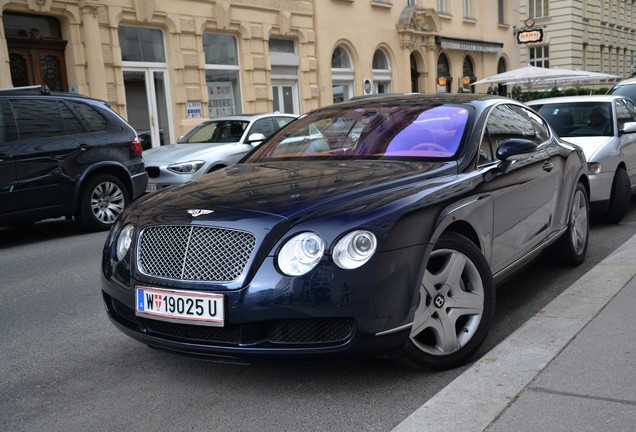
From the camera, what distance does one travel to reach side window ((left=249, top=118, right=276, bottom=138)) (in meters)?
12.4

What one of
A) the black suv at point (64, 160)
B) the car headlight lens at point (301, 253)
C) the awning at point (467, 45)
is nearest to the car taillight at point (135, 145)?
the black suv at point (64, 160)

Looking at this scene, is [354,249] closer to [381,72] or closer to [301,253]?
[301,253]

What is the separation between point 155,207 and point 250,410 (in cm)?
119

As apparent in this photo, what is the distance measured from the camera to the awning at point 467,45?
97.7ft

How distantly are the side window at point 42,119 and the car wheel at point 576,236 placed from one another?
6.27 m

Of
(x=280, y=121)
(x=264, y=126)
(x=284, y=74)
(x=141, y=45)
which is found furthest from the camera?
(x=284, y=74)

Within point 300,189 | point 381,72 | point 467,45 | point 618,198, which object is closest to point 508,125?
point 300,189

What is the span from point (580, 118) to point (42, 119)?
669cm

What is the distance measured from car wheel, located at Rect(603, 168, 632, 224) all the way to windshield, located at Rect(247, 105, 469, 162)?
12.9 ft

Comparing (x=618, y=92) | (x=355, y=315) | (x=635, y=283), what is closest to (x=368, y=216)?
(x=355, y=315)

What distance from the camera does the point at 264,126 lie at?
12.6 metres

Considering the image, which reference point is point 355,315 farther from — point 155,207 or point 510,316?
point 510,316

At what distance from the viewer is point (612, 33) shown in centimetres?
5022

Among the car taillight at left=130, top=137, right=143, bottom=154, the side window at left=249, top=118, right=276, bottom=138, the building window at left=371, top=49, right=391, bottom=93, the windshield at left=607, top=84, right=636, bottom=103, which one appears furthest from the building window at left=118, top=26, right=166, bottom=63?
the windshield at left=607, top=84, right=636, bottom=103
